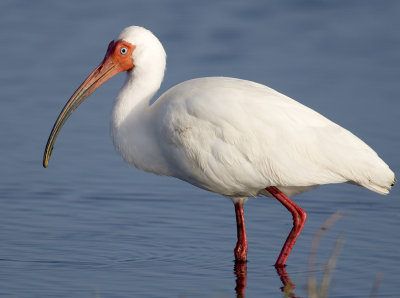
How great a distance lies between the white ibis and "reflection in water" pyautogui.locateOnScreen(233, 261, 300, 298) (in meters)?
0.13

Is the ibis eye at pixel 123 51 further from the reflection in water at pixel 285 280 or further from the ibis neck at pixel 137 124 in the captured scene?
the reflection in water at pixel 285 280

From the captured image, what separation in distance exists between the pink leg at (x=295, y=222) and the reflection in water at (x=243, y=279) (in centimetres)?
10

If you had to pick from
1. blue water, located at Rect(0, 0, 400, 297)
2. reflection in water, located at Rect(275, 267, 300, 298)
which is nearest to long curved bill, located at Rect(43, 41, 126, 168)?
blue water, located at Rect(0, 0, 400, 297)

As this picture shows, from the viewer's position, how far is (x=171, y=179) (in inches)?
488

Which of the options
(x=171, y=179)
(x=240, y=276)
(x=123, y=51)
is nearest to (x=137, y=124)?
(x=123, y=51)

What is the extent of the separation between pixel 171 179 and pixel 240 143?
3458 mm

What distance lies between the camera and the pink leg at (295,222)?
31.0 ft

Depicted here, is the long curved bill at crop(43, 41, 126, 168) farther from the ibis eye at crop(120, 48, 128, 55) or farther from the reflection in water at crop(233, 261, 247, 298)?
the reflection in water at crop(233, 261, 247, 298)

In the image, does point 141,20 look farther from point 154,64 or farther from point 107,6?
point 154,64

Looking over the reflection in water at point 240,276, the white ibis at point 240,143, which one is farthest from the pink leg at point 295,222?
the reflection in water at point 240,276

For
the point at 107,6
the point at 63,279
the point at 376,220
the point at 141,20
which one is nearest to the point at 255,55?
the point at 141,20

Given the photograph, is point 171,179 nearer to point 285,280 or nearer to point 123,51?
point 123,51

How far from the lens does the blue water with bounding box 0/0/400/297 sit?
367 inches

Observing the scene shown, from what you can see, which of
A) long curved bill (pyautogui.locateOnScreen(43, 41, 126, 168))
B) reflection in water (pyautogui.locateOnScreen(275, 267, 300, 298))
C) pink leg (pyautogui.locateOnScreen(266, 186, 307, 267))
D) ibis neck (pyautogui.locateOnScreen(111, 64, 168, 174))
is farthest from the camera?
long curved bill (pyautogui.locateOnScreen(43, 41, 126, 168))
